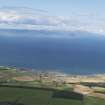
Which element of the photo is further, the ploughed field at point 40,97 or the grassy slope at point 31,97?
the grassy slope at point 31,97

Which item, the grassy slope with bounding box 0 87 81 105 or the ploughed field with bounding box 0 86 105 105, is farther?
the grassy slope with bounding box 0 87 81 105

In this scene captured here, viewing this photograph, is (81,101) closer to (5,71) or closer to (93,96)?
(93,96)

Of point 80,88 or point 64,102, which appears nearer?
point 64,102

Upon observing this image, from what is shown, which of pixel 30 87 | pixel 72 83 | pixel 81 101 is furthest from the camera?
pixel 72 83

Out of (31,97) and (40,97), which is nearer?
(31,97)

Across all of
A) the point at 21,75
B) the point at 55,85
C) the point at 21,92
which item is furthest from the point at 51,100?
the point at 21,75

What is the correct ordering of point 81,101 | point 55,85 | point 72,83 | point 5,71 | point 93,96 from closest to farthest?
point 81,101, point 93,96, point 55,85, point 72,83, point 5,71
